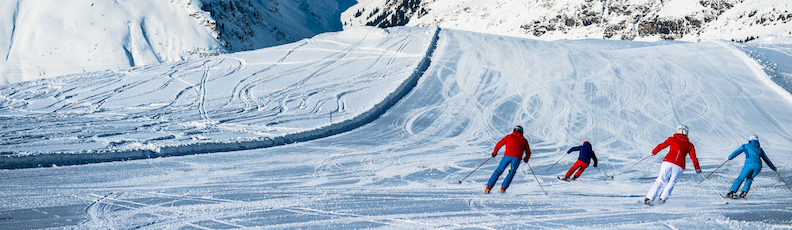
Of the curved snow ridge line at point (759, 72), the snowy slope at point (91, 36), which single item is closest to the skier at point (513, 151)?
the curved snow ridge line at point (759, 72)

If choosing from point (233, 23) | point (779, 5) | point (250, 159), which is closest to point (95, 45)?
point (233, 23)

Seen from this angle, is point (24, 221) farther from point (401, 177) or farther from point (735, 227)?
point (735, 227)

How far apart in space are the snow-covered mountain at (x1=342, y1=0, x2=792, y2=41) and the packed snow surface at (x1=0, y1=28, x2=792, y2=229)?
38.3 metres

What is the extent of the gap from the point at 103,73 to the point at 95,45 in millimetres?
36824

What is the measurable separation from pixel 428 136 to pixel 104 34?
52.9m

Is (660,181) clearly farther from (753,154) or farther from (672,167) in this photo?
(753,154)

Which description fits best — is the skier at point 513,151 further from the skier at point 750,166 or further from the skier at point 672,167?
the skier at point 750,166

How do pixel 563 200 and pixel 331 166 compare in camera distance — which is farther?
pixel 331 166

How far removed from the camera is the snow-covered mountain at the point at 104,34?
52.1 m

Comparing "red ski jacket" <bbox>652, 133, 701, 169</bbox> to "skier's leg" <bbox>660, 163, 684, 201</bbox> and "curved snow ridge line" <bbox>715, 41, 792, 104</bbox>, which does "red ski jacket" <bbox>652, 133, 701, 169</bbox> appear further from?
"curved snow ridge line" <bbox>715, 41, 792, 104</bbox>

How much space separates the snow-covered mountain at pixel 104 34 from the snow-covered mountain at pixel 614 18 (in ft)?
121

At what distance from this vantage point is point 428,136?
14.2 metres

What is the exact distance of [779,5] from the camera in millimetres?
56281

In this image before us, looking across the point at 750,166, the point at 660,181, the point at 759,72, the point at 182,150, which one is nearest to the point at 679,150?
the point at 660,181
